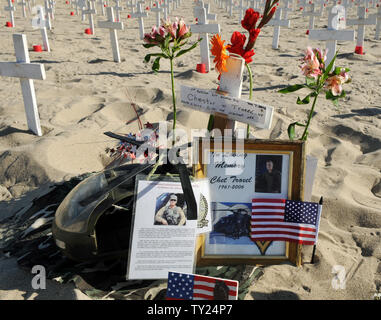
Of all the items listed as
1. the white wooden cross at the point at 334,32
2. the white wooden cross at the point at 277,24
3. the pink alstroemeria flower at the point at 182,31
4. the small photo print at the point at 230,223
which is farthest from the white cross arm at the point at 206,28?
the small photo print at the point at 230,223

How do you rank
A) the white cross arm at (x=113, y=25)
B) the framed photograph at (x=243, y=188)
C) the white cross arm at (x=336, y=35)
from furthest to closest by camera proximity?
the white cross arm at (x=113, y=25), the white cross arm at (x=336, y=35), the framed photograph at (x=243, y=188)

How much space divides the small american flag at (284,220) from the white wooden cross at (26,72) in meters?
2.97

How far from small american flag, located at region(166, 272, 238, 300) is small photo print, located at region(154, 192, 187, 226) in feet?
0.90

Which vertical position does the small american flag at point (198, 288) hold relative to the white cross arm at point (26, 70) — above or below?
below

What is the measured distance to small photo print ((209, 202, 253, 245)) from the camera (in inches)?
76.8

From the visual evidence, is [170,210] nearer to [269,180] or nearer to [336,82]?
[269,180]

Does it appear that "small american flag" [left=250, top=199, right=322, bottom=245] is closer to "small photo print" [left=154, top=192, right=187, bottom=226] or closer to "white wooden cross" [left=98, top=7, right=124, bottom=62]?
"small photo print" [left=154, top=192, right=187, bottom=226]

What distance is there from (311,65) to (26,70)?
316cm

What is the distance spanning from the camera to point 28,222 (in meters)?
2.53

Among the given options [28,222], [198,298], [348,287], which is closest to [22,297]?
[28,222]

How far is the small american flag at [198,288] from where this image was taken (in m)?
1.63


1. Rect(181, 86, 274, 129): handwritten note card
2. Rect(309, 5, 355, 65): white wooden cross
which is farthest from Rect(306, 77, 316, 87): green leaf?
Rect(309, 5, 355, 65): white wooden cross

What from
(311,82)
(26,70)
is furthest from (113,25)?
(311,82)

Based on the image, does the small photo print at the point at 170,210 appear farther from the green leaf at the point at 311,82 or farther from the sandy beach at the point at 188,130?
the green leaf at the point at 311,82
